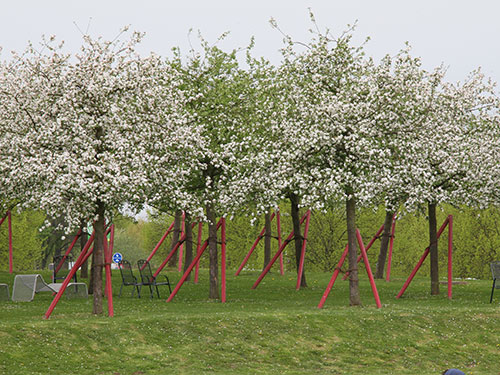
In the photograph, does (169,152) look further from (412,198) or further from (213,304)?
(412,198)

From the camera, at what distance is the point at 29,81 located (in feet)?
68.0

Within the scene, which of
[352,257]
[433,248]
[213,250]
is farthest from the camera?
[433,248]

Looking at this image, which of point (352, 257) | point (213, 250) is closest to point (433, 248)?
point (352, 257)


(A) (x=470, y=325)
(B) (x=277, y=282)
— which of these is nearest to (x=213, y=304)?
(A) (x=470, y=325)

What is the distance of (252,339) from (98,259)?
504 cm

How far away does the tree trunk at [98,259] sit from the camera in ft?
63.0

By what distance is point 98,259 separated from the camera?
63.7 feet

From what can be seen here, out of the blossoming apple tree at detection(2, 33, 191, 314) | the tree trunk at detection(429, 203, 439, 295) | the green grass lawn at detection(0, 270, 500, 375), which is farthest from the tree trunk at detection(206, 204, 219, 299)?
the tree trunk at detection(429, 203, 439, 295)

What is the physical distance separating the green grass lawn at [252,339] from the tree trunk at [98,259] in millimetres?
683

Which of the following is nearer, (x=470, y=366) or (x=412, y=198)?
(x=470, y=366)

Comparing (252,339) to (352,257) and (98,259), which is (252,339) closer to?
(98,259)

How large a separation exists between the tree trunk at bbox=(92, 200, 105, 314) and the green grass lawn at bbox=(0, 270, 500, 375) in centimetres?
68

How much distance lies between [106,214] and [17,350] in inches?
219

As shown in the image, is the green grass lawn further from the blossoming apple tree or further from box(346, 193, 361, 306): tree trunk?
the blossoming apple tree
